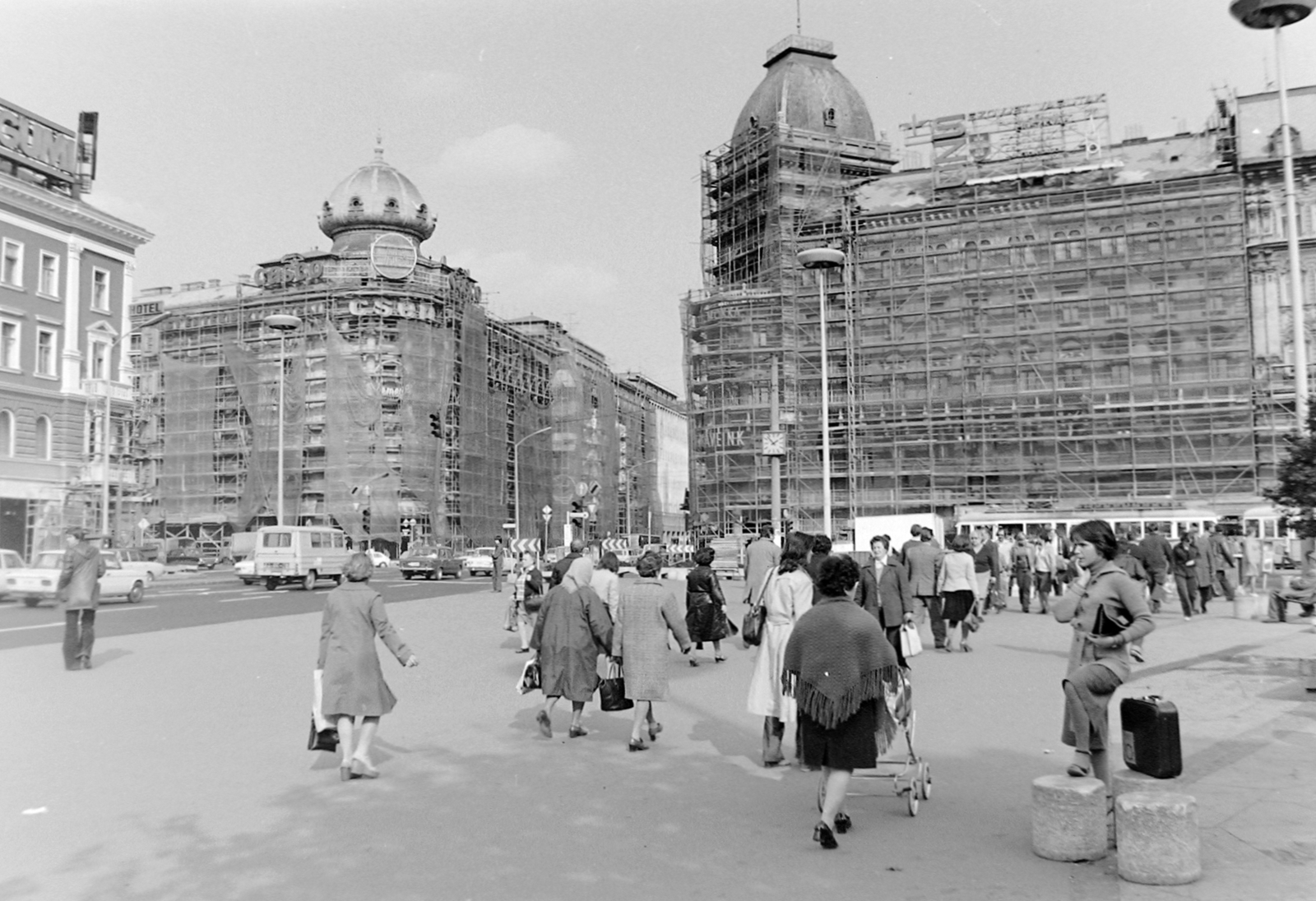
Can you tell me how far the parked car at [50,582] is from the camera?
26.7m

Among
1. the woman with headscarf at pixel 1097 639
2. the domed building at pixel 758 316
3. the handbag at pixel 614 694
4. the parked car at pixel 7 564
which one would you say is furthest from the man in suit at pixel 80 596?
the domed building at pixel 758 316

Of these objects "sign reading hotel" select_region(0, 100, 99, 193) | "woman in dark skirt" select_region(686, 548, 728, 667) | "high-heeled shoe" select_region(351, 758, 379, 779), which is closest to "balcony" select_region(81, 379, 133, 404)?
"sign reading hotel" select_region(0, 100, 99, 193)

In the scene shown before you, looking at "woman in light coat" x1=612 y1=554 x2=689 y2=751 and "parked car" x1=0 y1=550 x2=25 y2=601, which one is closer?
"woman in light coat" x1=612 y1=554 x2=689 y2=751

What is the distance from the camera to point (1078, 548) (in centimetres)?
750

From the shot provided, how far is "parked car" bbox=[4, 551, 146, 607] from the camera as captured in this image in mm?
26688

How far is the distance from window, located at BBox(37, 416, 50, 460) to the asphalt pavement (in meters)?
31.7

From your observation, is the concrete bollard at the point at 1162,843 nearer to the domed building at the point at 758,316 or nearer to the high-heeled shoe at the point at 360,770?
the high-heeled shoe at the point at 360,770

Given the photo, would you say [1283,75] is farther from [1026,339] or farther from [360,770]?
[1026,339]

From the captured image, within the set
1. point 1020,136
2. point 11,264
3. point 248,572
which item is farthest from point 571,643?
point 1020,136

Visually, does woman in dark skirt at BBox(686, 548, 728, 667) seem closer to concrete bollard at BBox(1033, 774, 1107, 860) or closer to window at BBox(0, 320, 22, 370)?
concrete bollard at BBox(1033, 774, 1107, 860)

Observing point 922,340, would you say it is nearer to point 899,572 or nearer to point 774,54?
point 774,54

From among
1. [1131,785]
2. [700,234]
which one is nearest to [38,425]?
[700,234]

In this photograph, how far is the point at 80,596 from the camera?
14383mm

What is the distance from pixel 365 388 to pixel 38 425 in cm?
2306
